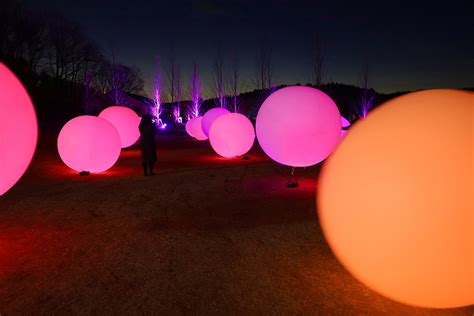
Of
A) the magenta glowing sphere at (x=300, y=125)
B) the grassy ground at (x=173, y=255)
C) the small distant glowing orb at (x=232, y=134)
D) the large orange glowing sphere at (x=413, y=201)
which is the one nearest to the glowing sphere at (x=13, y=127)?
the grassy ground at (x=173, y=255)

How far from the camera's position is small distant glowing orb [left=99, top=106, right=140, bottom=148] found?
733 inches

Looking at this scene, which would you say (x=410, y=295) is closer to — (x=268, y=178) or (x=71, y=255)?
(x=71, y=255)

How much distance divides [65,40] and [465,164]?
43865 mm

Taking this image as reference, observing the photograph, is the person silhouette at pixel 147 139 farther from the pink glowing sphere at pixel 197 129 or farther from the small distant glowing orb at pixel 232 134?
the pink glowing sphere at pixel 197 129

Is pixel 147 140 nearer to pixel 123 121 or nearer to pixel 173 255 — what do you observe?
pixel 173 255

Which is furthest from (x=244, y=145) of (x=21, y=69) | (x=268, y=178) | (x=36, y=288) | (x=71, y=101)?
(x=71, y=101)

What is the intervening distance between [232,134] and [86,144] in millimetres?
6002

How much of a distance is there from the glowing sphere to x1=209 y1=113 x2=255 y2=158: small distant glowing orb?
10764mm

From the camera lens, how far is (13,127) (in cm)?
419

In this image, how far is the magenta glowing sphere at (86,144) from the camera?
11.2 meters

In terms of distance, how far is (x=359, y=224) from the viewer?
306 centimetres

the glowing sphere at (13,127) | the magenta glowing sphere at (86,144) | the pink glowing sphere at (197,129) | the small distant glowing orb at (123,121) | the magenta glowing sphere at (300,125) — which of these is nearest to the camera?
the glowing sphere at (13,127)

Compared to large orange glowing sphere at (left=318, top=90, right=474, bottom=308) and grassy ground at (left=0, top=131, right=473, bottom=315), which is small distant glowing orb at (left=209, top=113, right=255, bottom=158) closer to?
grassy ground at (left=0, top=131, right=473, bottom=315)

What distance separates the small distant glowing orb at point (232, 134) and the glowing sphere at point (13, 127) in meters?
10.8
